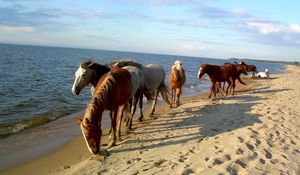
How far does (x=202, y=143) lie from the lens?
7664 mm

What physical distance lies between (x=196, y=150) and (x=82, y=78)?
3588 mm

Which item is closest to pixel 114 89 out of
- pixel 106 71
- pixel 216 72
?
pixel 106 71

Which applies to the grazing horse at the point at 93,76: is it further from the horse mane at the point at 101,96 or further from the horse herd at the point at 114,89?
the horse mane at the point at 101,96

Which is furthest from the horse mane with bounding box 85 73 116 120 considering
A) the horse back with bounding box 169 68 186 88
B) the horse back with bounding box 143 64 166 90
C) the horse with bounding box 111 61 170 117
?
the horse back with bounding box 169 68 186 88

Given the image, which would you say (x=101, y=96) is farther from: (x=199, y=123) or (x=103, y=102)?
(x=199, y=123)

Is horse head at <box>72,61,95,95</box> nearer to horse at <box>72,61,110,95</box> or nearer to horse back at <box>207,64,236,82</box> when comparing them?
horse at <box>72,61,110,95</box>

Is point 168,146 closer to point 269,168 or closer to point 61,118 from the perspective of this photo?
point 269,168

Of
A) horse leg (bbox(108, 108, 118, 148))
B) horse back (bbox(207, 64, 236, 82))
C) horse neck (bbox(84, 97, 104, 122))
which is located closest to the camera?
horse neck (bbox(84, 97, 104, 122))

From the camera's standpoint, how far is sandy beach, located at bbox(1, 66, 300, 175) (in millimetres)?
6207

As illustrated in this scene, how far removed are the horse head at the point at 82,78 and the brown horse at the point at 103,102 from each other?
108 cm

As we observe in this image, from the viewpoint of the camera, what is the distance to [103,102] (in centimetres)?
709

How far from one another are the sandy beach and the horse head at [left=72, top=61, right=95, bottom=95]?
53.9 inches

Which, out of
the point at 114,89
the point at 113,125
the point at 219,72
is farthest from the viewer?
the point at 219,72

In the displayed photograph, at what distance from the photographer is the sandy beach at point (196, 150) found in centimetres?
621
